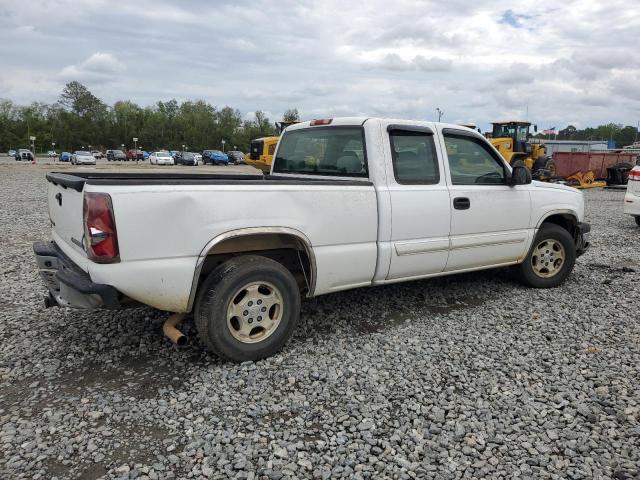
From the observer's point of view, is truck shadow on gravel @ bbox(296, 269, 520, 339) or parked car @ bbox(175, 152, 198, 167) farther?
parked car @ bbox(175, 152, 198, 167)

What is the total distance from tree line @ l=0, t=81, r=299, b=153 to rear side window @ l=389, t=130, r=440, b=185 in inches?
3735

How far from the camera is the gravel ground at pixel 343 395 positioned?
274cm

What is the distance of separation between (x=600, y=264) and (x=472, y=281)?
8.15 ft

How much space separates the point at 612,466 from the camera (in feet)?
8.95

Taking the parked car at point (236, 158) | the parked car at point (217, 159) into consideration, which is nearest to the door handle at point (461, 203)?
the parked car at point (217, 159)

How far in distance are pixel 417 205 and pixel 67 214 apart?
291cm

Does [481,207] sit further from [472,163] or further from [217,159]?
[217,159]

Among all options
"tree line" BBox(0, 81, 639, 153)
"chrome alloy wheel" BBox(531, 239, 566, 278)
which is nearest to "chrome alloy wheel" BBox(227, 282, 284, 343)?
"chrome alloy wheel" BBox(531, 239, 566, 278)

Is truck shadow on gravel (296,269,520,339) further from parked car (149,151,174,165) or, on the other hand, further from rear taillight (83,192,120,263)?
parked car (149,151,174,165)

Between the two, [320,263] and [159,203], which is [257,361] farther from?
[159,203]

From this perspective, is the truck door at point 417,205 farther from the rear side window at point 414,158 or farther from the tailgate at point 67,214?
the tailgate at point 67,214

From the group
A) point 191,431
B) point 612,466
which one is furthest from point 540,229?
point 191,431

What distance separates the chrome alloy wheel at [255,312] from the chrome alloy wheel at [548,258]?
3.41m

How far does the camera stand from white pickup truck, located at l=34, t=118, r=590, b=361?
3.31m
